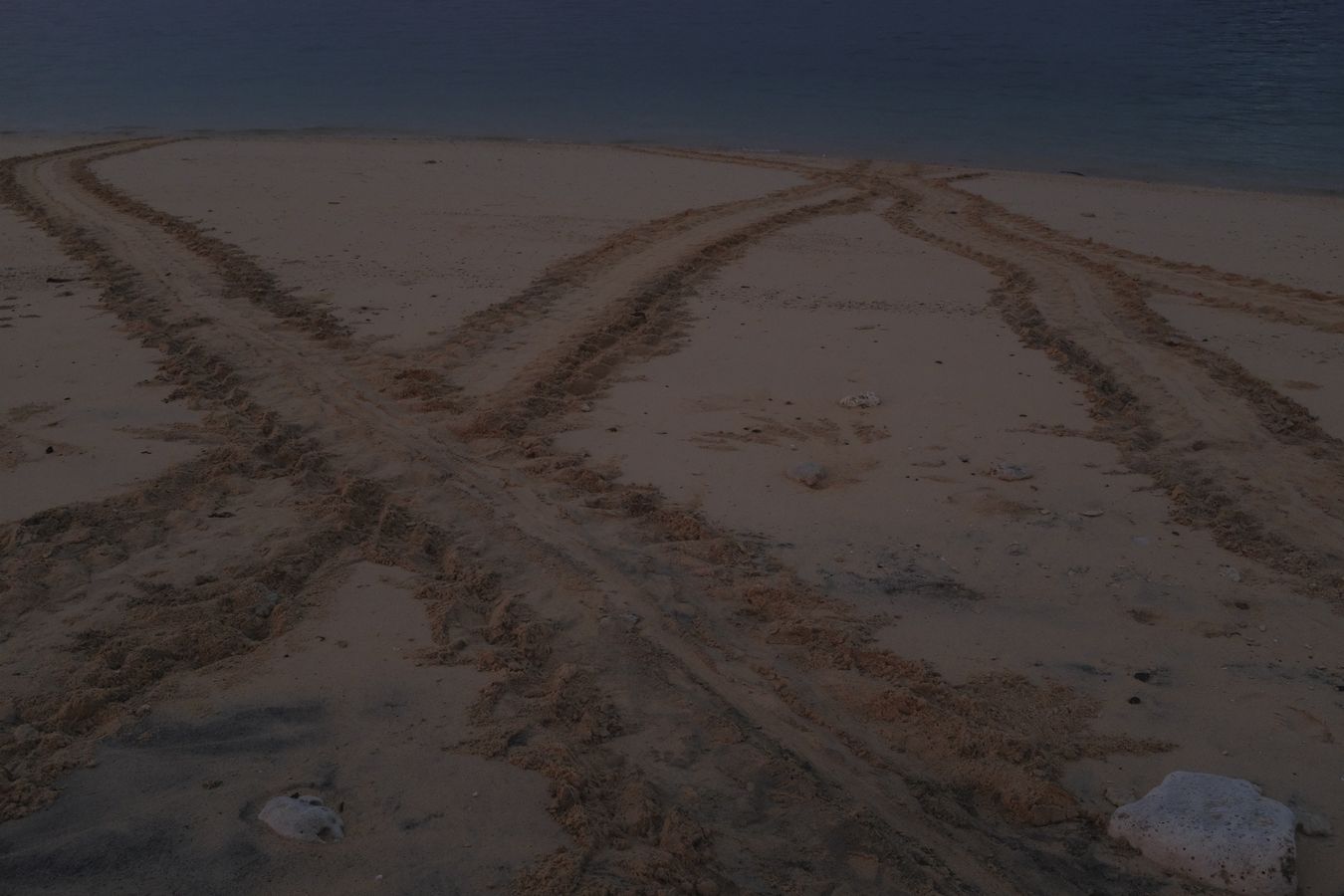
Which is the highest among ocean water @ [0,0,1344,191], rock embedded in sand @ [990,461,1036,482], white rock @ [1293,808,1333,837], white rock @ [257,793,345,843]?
ocean water @ [0,0,1344,191]

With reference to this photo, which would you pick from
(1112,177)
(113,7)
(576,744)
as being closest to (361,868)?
(576,744)

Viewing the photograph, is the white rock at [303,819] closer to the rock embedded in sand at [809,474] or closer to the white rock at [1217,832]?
Result: the white rock at [1217,832]

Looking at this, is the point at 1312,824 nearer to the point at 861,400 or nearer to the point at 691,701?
the point at 691,701

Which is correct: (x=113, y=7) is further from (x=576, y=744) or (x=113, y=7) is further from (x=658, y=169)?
(x=576, y=744)

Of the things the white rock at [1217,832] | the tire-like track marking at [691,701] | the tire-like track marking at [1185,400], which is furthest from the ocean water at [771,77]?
the white rock at [1217,832]

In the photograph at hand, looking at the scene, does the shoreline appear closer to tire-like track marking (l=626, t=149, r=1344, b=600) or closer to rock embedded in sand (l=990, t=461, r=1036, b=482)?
tire-like track marking (l=626, t=149, r=1344, b=600)

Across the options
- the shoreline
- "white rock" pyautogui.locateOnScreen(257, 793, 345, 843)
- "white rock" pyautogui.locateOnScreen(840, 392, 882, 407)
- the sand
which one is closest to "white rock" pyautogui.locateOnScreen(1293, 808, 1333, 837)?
the sand
